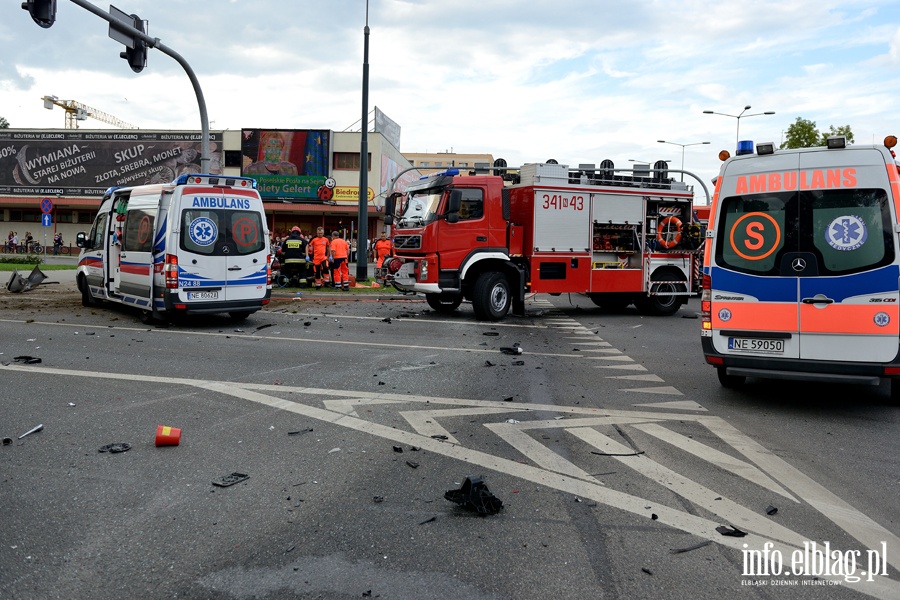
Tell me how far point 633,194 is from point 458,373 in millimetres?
9226

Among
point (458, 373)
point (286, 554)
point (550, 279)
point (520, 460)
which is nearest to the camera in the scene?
point (286, 554)

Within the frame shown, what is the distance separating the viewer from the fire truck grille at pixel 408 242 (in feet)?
46.5

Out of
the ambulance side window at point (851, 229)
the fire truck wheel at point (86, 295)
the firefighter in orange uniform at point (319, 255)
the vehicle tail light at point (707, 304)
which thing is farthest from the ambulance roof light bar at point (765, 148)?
the firefighter in orange uniform at point (319, 255)

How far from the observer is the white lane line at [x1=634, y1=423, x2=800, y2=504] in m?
4.67

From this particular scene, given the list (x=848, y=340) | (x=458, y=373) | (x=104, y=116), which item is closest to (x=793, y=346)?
(x=848, y=340)

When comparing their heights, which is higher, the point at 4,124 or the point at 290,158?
the point at 4,124

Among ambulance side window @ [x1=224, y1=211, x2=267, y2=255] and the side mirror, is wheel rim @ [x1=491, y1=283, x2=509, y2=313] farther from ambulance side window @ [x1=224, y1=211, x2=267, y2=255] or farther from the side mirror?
ambulance side window @ [x1=224, y1=211, x2=267, y2=255]

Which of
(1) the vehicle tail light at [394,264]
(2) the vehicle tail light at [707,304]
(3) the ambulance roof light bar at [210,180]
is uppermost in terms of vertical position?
(3) the ambulance roof light bar at [210,180]

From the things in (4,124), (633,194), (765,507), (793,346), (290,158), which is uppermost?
(4,124)

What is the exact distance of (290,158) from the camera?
4472 centimetres

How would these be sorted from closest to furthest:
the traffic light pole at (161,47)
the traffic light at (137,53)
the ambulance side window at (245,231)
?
the ambulance side window at (245,231), the traffic light pole at (161,47), the traffic light at (137,53)

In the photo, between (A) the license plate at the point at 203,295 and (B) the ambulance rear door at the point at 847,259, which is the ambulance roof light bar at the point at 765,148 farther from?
(A) the license plate at the point at 203,295

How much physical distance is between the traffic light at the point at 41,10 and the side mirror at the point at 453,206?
24.3ft

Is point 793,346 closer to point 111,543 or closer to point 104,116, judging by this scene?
point 111,543
